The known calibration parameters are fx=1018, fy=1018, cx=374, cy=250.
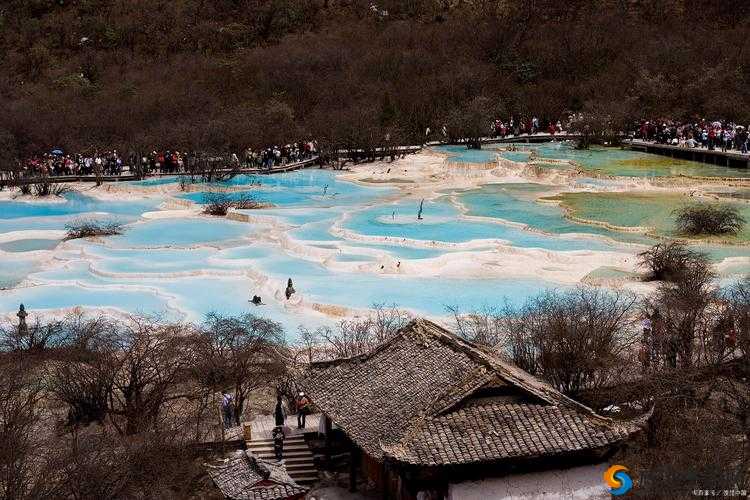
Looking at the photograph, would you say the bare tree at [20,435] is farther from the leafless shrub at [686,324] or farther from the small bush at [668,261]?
the small bush at [668,261]

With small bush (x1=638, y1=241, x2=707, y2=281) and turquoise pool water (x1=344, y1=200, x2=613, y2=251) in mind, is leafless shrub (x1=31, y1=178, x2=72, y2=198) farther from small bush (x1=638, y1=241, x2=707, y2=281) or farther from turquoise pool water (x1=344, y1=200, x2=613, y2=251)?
small bush (x1=638, y1=241, x2=707, y2=281)

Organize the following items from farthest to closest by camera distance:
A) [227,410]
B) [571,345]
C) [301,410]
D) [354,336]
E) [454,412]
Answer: [354,336]
[571,345]
[227,410]
[301,410]
[454,412]

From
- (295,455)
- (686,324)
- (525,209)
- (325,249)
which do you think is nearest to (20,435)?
(295,455)

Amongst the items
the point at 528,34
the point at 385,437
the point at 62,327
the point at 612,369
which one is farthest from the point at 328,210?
the point at 528,34

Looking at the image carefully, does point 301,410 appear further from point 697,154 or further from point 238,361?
point 697,154

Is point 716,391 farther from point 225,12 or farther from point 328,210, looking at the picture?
point 225,12

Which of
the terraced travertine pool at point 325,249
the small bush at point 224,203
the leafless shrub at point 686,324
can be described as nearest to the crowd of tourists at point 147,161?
the terraced travertine pool at point 325,249

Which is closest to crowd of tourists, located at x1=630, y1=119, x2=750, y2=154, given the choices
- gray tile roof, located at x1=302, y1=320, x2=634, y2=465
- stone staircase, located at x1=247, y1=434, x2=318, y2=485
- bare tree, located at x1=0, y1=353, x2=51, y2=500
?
stone staircase, located at x1=247, y1=434, x2=318, y2=485
